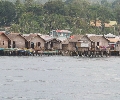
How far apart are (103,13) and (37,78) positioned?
97.7 m

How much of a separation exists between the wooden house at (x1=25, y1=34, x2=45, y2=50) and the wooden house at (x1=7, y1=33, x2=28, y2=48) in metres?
0.86

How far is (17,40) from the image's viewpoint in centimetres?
9975

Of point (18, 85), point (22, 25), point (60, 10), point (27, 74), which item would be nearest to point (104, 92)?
point (18, 85)

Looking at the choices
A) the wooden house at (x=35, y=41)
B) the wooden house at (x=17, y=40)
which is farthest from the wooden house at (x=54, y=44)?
the wooden house at (x=17, y=40)

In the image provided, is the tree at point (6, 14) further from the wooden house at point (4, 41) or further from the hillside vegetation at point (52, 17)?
the wooden house at point (4, 41)

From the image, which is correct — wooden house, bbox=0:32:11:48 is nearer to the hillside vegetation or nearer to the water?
the hillside vegetation

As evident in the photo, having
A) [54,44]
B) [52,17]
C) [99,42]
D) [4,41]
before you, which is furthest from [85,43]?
[52,17]

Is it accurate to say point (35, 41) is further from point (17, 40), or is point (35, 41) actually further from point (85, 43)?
point (85, 43)

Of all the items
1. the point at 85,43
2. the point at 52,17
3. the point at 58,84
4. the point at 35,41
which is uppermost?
the point at 52,17

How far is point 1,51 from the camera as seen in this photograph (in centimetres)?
9562

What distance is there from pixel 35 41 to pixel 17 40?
3574 millimetres

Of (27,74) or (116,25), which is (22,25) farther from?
(27,74)

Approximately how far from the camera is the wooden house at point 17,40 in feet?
324

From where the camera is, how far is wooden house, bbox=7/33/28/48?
98838 mm
